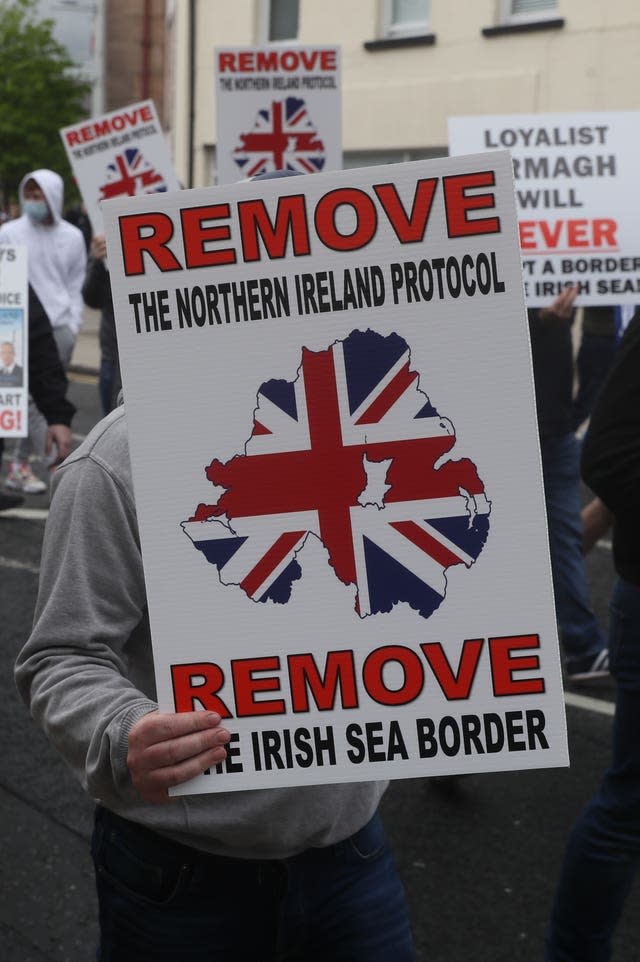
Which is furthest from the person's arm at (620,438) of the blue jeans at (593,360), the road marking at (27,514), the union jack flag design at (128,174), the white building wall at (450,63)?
the white building wall at (450,63)

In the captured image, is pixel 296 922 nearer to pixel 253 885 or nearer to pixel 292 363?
pixel 253 885

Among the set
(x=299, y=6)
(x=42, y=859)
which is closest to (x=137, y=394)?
(x=42, y=859)

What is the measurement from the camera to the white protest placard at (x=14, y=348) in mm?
5625

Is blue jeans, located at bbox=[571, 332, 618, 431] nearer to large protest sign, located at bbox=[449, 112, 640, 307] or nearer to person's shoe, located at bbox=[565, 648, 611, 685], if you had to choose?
large protest sign, located at bbox=[449, 112, 640, 307]

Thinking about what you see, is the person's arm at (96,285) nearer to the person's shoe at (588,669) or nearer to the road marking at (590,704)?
the person's shoe at (588,669)

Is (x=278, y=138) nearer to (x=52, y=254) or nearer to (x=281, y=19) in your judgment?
(x=52, y=254)

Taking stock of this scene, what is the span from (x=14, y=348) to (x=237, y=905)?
4.21m

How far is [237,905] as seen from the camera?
184 centimetres

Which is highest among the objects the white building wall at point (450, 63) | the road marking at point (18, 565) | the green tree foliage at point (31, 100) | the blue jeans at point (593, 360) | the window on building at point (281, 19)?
the green tree foliage at point (31, 100)

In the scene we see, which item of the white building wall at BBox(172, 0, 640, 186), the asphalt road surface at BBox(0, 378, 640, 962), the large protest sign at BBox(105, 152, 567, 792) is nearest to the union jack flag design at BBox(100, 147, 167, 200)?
the asphalt road surface at BBox(0, 378, 640, 962)

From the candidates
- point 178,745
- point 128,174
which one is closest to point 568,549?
point 178,745

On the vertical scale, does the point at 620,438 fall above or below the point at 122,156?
below

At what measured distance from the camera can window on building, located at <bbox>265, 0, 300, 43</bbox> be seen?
18828mm

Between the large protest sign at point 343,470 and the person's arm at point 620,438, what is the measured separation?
37.5 inches
